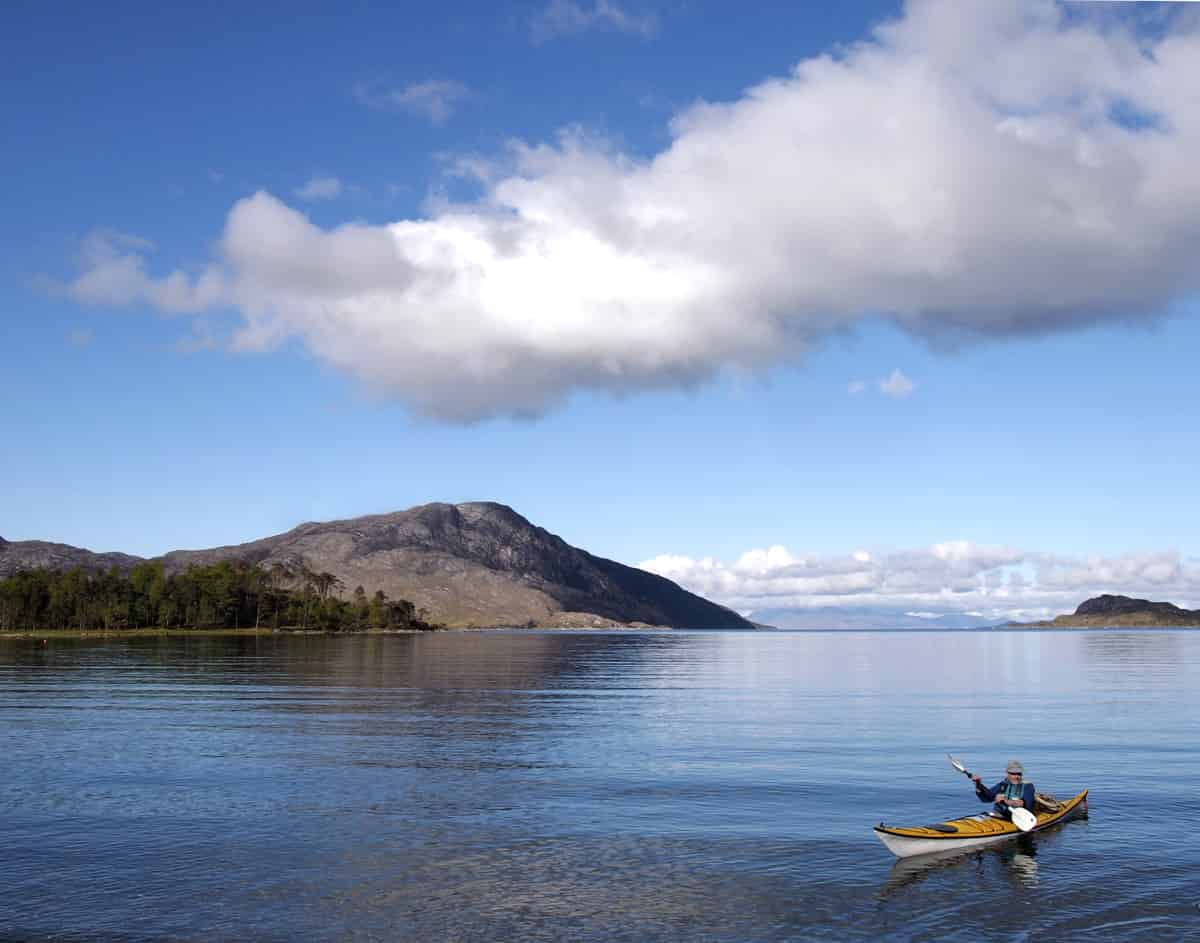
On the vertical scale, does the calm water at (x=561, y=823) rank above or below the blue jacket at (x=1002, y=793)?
below

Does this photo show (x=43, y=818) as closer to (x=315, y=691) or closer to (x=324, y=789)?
(x=324, y=789)

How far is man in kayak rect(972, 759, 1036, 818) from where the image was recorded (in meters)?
45.7

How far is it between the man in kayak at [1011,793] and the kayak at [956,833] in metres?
0.82

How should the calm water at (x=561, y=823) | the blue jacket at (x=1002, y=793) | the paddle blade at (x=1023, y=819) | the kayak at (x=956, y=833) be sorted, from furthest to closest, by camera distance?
the blue jacket at (x=1002, y=793), the paddle blade at (x=1023, y=819), the kayak at (x=956, y=833), the calm water at (x=561, y=823)

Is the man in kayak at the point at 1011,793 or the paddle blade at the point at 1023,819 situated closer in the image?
the paddle blade at the point at 1023,819

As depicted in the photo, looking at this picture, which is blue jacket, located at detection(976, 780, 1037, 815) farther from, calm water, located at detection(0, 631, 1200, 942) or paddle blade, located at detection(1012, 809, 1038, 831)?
calm water, located at detection(0, 631, 1200, 942)

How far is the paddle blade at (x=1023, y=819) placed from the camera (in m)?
44.4

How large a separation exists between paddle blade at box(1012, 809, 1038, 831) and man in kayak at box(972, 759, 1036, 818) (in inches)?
29.1

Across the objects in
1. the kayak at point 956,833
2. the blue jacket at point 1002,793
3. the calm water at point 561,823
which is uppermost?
the blue jacket at point 1002,793

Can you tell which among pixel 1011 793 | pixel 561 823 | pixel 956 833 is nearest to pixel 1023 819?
pixel 1011 793

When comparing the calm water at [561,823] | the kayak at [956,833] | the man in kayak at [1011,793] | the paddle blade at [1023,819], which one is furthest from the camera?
the man in kayak at [1011,793]

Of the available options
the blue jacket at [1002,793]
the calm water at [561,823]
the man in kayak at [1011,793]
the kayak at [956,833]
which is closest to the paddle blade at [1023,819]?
the kayak at [956,833]

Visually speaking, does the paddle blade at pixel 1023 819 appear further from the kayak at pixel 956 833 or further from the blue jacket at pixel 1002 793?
the blue jacket at pixel 1002 793

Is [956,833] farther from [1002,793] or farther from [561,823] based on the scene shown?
[561,823]
